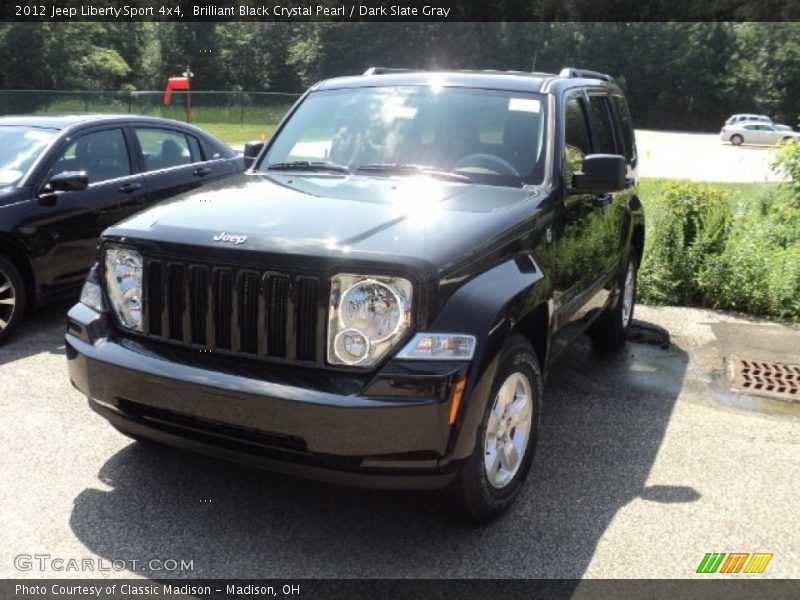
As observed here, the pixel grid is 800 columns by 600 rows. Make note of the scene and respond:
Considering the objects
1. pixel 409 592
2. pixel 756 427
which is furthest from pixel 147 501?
pixel 756 427

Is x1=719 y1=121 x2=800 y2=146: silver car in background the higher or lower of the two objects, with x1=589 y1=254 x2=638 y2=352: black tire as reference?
higher

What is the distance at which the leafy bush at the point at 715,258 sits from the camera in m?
7.46

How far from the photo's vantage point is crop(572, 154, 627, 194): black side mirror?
425 cm

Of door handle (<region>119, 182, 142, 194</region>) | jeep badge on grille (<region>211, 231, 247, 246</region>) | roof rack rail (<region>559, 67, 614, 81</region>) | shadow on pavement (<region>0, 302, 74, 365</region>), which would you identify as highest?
roof rack rail (<region>559, 67, 614, 81</region>)

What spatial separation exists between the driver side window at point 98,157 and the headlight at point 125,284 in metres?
3.27

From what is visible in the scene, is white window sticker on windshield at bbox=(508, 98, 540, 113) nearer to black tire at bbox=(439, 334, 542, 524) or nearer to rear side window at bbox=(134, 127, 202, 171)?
black tire at bbox=(439, 334, 542, 524)

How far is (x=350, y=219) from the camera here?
3.49 m

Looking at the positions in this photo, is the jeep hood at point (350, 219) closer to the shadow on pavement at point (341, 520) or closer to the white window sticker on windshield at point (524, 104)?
the white window sticker on windshield at point (524, 104)

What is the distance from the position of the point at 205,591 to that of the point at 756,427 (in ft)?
11.4

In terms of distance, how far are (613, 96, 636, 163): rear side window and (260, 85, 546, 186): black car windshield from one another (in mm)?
1860

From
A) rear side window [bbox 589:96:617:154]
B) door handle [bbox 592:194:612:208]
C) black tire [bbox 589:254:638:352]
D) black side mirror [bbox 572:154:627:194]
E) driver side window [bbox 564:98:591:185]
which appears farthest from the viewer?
black tire [bbox 589:254:638:352]

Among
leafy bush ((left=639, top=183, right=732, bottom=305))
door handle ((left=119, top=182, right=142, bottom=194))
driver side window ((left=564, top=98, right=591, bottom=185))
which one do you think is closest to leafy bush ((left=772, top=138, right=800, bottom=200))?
leafy bush ((left=639, top=183, right=732, bottom=305))

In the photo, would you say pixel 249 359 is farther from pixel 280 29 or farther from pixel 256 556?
pixel 280 29

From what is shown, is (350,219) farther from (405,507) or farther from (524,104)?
(524,104)
